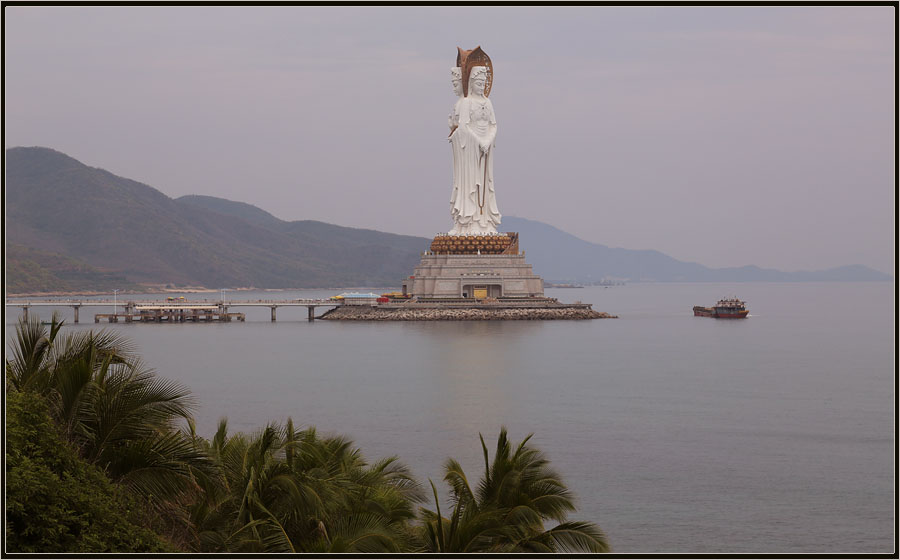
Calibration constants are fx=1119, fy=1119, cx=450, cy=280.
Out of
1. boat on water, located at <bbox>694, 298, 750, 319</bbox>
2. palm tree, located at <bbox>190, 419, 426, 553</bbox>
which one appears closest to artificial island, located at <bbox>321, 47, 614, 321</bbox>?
boat on water, located at <bbox>694, 298, 750, 319</bbox>

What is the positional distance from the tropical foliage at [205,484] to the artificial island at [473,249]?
45.9 meters

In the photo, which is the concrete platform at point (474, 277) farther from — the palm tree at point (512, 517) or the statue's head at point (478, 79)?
the palm tree at point (512, 517)

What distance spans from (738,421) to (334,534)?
16969 millimetres

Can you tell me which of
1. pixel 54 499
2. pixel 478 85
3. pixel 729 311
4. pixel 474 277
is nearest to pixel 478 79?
pixel 478 85

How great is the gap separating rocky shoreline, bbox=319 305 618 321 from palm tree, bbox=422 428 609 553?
44.6 meters

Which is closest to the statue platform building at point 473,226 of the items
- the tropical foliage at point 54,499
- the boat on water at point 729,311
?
the boat on water at point 729,311

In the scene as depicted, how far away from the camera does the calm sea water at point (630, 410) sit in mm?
15961

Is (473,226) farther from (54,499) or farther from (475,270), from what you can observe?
(54,499)

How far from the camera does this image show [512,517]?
9.30 metres

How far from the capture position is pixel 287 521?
9367 mm

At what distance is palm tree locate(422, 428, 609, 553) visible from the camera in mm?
9047

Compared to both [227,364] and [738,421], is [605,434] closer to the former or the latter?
[738,421]

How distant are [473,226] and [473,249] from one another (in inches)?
64.6

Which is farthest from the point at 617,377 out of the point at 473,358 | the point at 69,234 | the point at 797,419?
the point at 69,234
